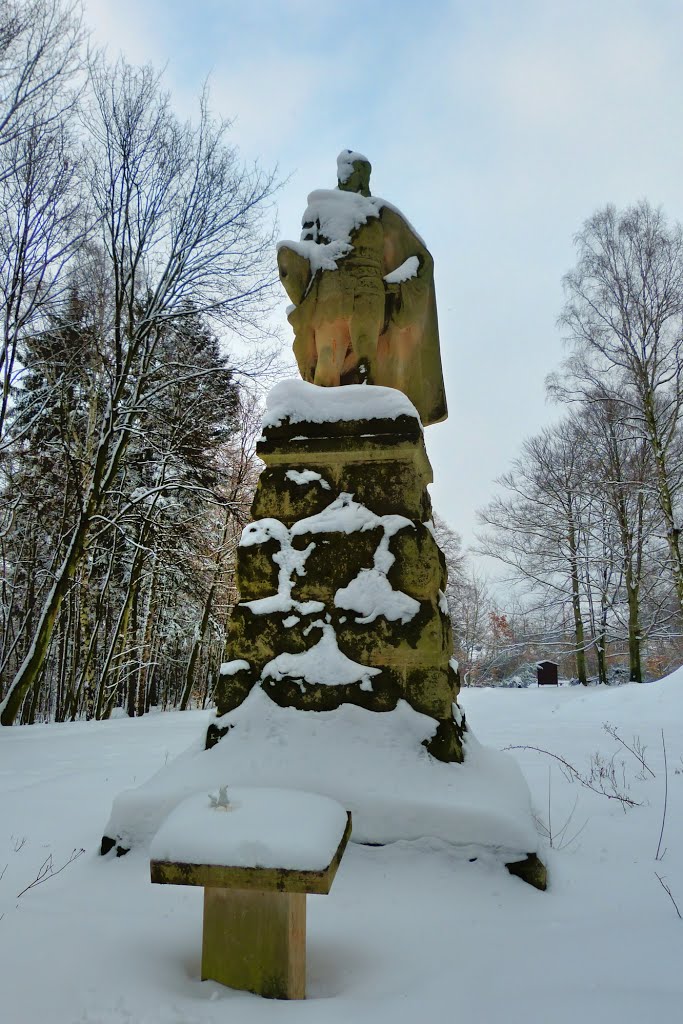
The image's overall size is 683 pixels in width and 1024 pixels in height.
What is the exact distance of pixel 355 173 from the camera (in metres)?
3.41

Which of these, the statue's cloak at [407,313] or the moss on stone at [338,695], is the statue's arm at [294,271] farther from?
the moss on stone at [338,695]

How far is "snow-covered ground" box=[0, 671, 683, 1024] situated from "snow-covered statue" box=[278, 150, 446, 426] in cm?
230

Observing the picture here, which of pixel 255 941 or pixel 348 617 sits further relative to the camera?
pixel 348 617

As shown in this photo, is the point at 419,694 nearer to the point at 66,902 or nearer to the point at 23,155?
the point at 66,902

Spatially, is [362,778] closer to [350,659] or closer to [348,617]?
[350,659]

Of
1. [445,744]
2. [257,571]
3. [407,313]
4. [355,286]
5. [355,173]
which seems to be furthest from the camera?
[355,173]

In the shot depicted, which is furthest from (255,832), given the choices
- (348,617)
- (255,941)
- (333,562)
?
(333,562)

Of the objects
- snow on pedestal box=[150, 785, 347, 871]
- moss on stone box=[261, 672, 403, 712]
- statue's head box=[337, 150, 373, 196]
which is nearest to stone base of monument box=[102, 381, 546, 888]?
moss on stone box=[261, 672, 403, 712]

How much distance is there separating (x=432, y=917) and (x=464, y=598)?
2688cm

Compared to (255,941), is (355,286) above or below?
above

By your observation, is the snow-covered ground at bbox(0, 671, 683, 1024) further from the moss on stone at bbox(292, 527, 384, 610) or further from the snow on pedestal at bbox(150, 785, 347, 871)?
the moss on stone at bbox(292, 527, 384, 610)

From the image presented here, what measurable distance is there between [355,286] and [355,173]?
2.78 feet

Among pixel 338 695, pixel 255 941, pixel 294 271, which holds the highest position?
pixel 294 271

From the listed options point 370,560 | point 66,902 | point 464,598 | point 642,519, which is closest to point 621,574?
point 642,519
